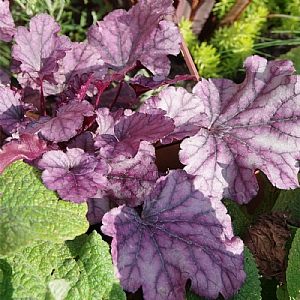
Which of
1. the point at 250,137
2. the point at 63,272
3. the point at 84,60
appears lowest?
the point at 63,272

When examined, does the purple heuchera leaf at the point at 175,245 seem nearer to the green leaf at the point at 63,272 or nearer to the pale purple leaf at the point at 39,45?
the green leaf at the point at 63,272

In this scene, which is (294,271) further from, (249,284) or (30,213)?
(30,213)

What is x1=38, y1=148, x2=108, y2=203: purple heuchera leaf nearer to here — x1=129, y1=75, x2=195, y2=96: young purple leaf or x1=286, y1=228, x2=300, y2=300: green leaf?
x1=129, y1=75, x2=195, y2=96: young purple leaf

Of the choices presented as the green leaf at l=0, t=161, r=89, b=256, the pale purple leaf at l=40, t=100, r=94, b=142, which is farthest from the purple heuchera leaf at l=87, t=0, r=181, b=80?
the green leaf at l=0, t=161, r=89, b=256

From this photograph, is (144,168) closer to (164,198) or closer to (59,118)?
(164,198)

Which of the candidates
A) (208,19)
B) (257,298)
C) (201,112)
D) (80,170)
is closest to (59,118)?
(80,170)

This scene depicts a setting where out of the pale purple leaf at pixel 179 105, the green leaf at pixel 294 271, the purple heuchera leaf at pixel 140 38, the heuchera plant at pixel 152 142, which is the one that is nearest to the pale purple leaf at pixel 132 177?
the heuchera plant at pixel 152 142

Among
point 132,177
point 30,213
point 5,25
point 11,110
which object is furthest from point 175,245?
point 5,25
